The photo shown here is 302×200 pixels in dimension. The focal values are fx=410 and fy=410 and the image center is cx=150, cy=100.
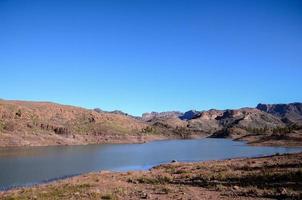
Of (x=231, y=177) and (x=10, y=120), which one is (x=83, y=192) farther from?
(x=10, y=120)

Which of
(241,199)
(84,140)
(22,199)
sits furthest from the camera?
(84,140)

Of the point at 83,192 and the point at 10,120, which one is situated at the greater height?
the point at 10,120

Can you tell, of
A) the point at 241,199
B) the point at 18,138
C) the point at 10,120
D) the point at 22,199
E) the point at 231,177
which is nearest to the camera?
the point at 241,199

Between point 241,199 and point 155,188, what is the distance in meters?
9.02

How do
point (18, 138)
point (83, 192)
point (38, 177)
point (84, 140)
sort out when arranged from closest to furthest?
point (83, 192) < point (38, 177) < point (18, 138) < point (84, 140)

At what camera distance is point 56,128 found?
198125 millimetres

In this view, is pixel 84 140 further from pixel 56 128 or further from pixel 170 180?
pixel 170 180

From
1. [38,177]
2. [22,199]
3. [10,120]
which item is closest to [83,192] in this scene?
[22,199]

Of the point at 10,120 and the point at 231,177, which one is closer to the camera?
the point at 231,177

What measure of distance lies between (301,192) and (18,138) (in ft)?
498

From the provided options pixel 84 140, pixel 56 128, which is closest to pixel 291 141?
pixel 84 140

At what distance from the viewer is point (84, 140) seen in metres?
198

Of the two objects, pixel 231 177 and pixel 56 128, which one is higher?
pixel 56 128

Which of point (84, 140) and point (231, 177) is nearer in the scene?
point (231, 177)
